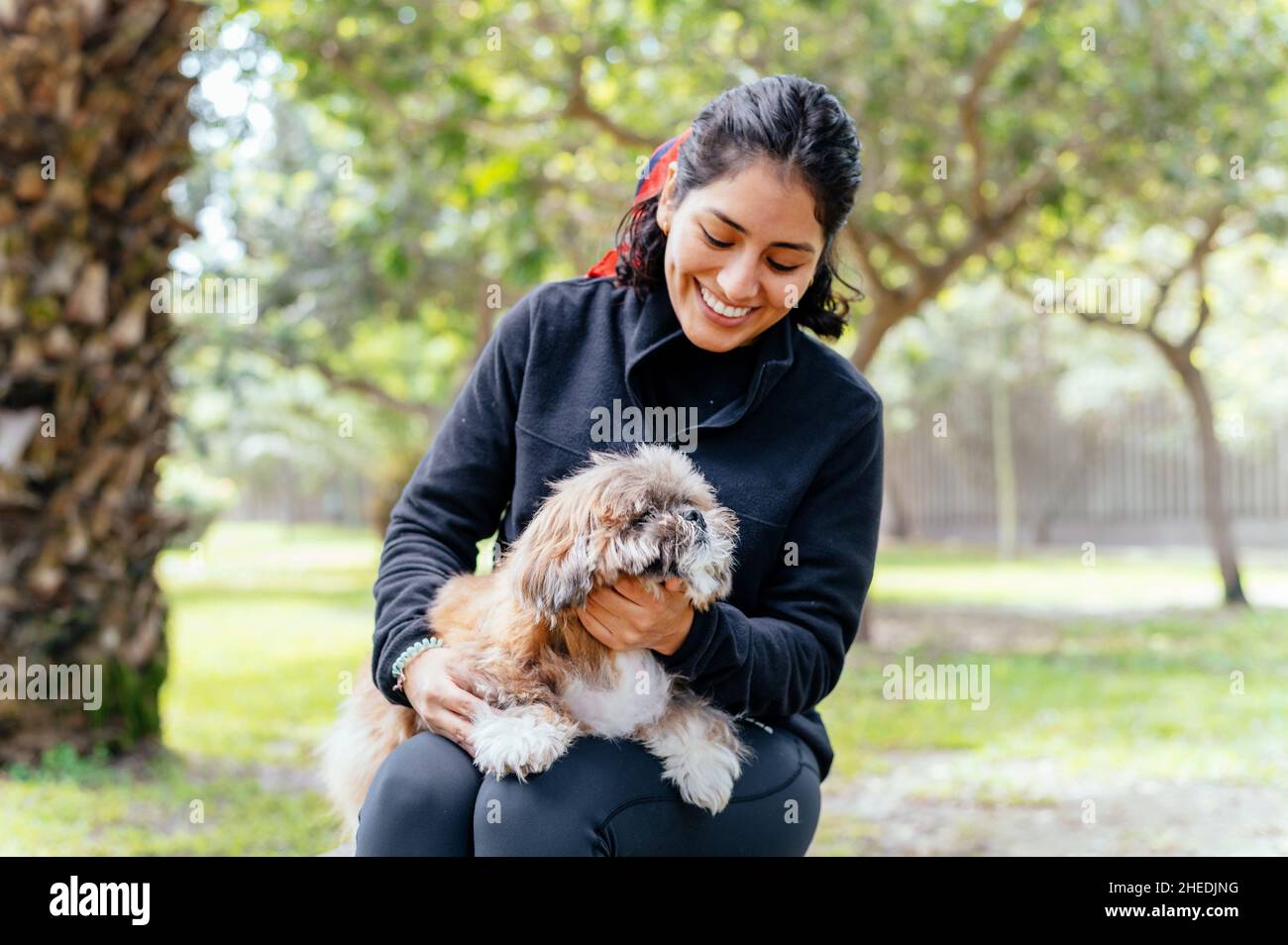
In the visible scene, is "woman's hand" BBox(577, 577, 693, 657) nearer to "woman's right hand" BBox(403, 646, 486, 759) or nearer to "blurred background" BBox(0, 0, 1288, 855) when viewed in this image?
"woman's right hand" BBox(403, 646, 486, 759)

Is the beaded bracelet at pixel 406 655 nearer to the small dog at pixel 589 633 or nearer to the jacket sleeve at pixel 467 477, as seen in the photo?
the small dog at pixel 589 633

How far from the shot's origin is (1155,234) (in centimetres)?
1677

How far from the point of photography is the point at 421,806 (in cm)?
237

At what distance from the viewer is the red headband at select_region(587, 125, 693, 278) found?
290 centimetres

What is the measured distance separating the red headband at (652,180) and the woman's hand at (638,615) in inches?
38.4

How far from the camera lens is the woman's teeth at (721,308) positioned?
2.70m

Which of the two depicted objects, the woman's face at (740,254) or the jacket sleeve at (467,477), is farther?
the jacket sleeve at (467,477)

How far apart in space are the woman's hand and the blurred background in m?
2.08
